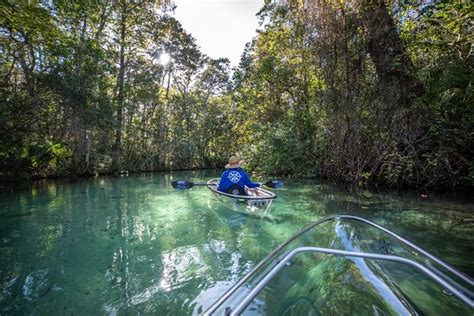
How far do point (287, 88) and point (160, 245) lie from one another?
1322 cm

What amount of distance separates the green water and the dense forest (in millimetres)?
2316

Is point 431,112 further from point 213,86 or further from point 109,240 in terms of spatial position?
point 213,86

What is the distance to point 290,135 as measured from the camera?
13680 mm

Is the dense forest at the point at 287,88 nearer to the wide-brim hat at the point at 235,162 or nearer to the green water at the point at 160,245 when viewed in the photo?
the green water at the point at 160,245

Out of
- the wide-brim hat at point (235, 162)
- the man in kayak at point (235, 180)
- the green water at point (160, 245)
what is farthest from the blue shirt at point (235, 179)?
the green water at point (160, 245)

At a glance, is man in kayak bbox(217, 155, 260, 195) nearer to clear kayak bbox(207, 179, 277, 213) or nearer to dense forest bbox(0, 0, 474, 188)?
clear kayak bbox(207, 179, 277, 213)

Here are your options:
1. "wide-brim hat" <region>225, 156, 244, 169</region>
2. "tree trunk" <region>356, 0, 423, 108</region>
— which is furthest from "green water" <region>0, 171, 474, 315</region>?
"tree trunk" <region>356, 0, 423, 108</region>

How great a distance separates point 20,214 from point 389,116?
1181 cm

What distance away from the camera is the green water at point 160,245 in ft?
8.56

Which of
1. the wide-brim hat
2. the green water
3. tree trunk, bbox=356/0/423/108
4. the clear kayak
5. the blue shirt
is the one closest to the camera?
the green water

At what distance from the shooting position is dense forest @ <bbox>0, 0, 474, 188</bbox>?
7.67 m

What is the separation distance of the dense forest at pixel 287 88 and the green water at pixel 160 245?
2316 mm

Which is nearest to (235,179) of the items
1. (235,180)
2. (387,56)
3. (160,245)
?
(235,180)

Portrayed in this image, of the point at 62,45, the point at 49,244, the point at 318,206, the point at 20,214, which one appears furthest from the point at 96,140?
the point at 318,206
